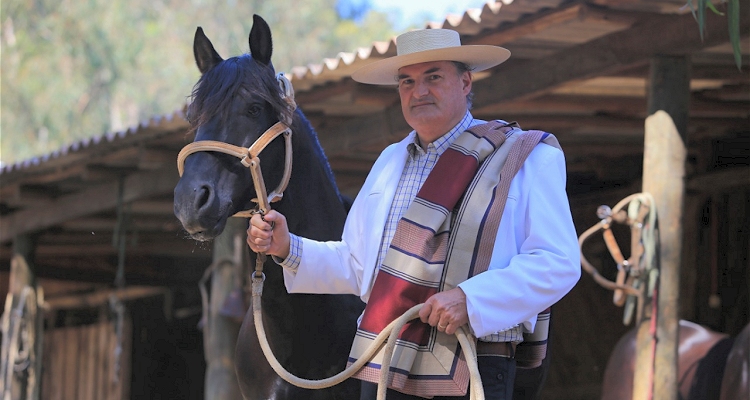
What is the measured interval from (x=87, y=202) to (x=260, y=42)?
5766mm

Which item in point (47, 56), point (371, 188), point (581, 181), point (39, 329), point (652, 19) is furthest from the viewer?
point (47, 56)

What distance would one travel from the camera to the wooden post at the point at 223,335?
7430 mm

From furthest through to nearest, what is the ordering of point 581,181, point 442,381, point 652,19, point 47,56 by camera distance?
1. point 47,56
2. point 581,181
3. point 652,19
4. point 442,381

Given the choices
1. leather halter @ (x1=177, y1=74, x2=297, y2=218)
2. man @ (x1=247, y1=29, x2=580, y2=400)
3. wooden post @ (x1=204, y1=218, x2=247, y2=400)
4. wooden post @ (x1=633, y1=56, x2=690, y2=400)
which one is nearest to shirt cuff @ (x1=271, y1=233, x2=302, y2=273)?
man @ (x1=247, y1=29, x2=580, y2=400)

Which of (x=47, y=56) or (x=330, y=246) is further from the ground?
(x=47, y=56)

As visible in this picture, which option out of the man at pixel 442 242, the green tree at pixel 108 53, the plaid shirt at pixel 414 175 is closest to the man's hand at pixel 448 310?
the man at pixel 442 242

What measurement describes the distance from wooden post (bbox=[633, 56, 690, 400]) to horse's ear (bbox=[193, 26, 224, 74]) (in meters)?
2.28

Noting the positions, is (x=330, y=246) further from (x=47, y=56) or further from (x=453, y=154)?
(x=47, y=56)

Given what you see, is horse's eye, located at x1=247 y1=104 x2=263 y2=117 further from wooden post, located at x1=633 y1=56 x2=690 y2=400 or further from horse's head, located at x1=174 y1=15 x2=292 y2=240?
wooden post, located at x1=633 y1=56 x2=690 y2=400

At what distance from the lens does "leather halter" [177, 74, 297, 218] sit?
3111 mm

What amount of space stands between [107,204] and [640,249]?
5.21 metres

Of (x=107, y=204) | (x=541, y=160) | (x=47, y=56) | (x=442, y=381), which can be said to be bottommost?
(x=442, y=381)

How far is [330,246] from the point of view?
3.20 meters

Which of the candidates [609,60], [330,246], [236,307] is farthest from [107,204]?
[330,246]
